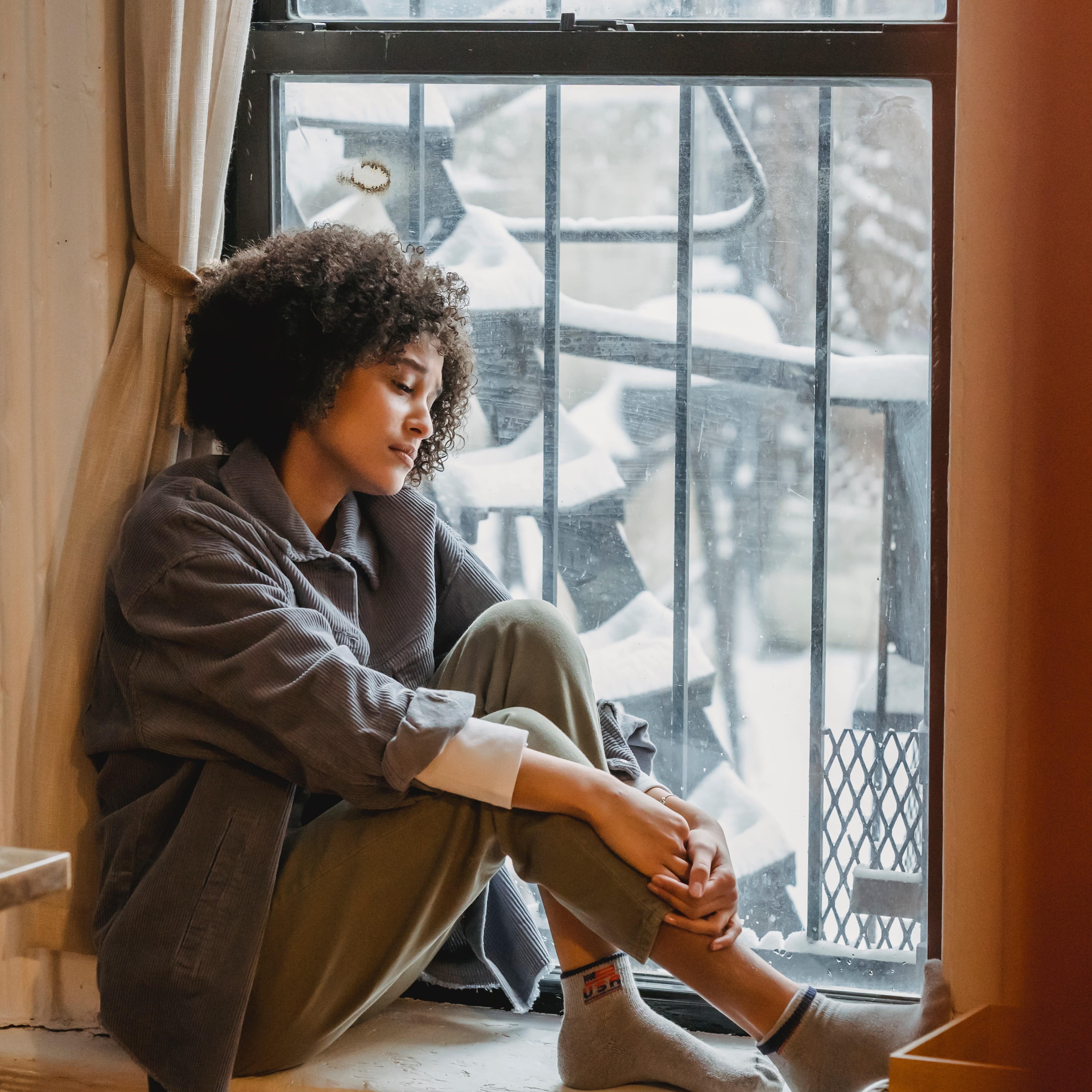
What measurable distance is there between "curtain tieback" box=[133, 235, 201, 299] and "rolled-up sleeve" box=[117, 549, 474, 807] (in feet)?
1.39

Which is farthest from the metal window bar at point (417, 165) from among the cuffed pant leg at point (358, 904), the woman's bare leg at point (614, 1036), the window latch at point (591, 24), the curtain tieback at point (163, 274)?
the woman's bare leg at point (614, 1036)

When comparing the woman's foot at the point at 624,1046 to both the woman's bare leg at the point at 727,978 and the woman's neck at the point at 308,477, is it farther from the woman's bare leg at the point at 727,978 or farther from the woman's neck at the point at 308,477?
the woman's neck at the point at 308,477

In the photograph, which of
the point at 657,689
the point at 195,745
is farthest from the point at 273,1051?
the point at 657,689

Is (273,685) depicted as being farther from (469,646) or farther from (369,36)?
(369,36)

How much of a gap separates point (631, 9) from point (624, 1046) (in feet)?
4.42

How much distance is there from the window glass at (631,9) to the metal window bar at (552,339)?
0.36ft

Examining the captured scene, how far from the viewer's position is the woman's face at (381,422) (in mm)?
1328

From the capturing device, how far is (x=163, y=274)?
1409 millimetres

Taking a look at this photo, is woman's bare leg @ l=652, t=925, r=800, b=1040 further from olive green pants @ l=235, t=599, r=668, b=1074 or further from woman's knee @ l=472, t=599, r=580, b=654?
woman's knee @ l=472, t=599, r=580, b=654

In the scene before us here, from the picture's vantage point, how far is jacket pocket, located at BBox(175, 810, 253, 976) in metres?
1.14

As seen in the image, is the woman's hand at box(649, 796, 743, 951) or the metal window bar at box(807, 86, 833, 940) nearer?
the woman's hand at box(649, 796, 743, 951)

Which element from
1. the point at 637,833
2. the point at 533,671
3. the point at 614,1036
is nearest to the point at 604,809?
the point at 637,833

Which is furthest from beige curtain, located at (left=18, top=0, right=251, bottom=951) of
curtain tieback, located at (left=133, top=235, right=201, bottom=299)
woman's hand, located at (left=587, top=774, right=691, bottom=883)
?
woman's hand, located at (left=587, top=774, right=691, bottom=883)

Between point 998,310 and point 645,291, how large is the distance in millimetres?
517
